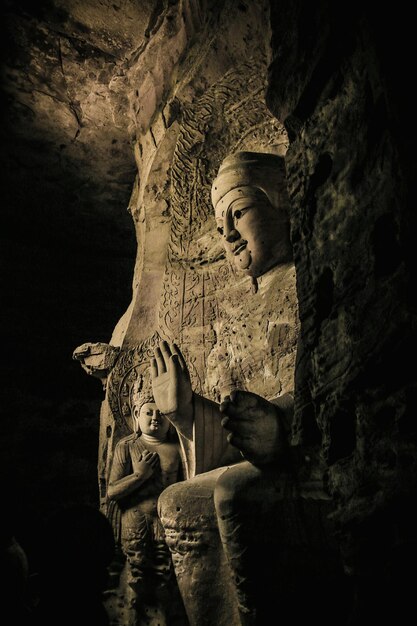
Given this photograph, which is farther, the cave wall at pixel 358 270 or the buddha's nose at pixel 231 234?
the buddha's nose at pixel 231 234

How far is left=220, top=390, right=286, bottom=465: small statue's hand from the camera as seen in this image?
2.07m

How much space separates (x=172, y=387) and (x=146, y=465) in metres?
0.75

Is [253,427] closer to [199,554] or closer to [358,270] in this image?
[199,554]

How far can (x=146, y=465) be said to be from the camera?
10.5 feet

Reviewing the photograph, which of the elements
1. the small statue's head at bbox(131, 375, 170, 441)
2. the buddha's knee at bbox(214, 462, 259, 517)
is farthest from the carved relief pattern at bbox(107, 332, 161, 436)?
the buddha's knee at bbox(214, 462, 259, 517)

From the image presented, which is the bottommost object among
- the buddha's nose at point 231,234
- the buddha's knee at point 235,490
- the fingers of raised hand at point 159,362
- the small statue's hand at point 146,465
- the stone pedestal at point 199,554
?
the stone pedestal at point 199,554

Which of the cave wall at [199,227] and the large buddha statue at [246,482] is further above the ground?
the cave wall at [199,227]

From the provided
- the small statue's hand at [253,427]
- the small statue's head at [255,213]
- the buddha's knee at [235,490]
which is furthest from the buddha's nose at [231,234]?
the buddha's knee at [235,490]

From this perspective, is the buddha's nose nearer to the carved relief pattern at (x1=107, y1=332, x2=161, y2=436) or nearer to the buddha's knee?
the carved relief pattern at (x1=107, y1=332, x2=161, y2=436)

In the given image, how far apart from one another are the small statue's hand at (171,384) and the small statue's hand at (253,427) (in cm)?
58

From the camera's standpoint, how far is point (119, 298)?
670 cm

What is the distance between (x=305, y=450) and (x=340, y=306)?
1.58 ft

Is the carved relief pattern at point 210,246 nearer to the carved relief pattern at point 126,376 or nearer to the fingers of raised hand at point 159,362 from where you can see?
the carved relief pattern at point 126,376

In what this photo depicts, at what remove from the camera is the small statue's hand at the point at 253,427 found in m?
2.07
